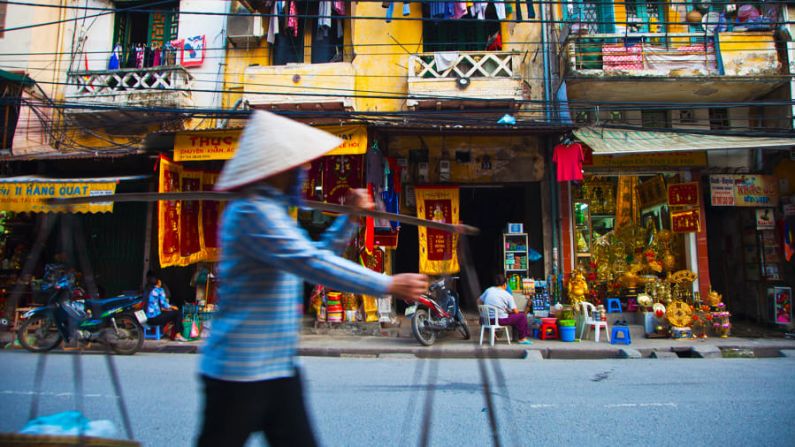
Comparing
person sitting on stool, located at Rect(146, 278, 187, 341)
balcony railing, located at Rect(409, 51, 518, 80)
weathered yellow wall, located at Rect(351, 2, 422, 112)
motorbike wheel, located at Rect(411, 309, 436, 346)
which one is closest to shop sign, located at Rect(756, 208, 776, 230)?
balcony railing, located at Rect(409, 51, 518, 80)

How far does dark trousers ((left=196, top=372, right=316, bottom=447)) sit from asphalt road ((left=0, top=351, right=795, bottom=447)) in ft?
2.64

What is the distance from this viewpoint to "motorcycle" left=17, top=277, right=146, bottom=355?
27.7ft

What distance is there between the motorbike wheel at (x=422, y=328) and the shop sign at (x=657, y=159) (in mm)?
4946

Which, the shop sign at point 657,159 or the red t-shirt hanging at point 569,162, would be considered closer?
the red t-shirt hanging at point 569,162

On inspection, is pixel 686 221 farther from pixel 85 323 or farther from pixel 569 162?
pixel 85 323

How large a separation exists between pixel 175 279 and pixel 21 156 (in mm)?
4162

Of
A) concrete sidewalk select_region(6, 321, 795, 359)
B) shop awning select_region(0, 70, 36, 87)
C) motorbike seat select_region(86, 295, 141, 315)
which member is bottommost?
concrete sidewalk select_region(6, 321, 795, 359)

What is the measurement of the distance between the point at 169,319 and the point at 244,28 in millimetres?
6832

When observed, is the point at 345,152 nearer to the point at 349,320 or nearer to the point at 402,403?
the point at 349,320

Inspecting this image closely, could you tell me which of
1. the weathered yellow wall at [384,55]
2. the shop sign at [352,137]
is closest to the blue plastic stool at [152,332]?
the shop sign at [352,137]

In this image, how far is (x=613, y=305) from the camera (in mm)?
11195

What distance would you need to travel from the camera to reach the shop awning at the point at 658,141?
32.9 ft

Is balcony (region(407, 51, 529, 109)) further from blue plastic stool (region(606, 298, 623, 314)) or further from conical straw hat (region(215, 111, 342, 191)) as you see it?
conical straw hat (region(215, 111, 342, 191))

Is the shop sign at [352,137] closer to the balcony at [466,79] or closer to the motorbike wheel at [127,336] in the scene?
the balcony at [466,79]
